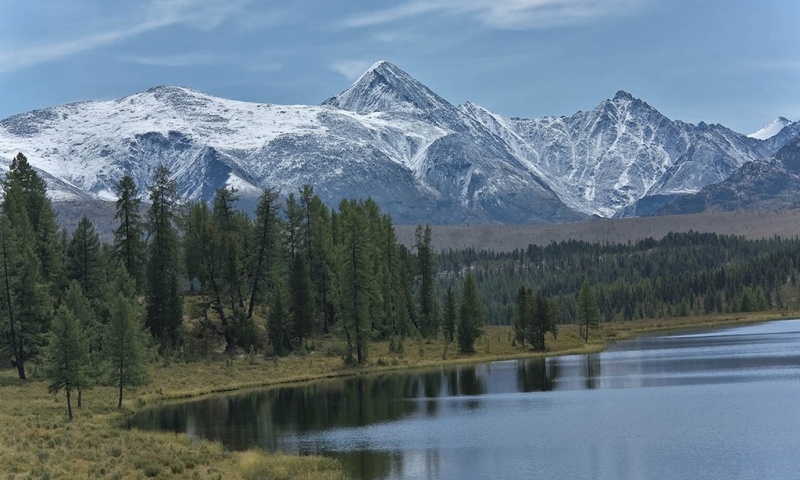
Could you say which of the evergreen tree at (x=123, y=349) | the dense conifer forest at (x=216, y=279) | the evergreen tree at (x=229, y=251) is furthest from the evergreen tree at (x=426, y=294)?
the evergreen tree at (x=123, y=349)

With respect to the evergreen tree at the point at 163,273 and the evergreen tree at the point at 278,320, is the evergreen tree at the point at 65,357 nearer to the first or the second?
the evergreen tree at the point at 163,273

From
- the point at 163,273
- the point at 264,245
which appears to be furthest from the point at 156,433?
the point at 264,245

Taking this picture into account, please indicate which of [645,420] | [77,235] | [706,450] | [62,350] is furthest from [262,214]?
[706,450]

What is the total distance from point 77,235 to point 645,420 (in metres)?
70.9

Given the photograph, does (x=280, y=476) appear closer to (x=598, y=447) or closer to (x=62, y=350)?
(x=598, y=447)

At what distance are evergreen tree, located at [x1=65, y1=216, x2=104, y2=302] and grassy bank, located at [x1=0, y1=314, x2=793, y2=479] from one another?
44.5 feet

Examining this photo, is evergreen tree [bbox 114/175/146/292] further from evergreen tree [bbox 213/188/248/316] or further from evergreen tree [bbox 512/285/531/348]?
evergreen tree [bbox 512/285/531/348]

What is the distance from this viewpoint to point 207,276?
117 metres

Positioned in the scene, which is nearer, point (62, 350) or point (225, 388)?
point (62, 350)

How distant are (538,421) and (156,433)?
26845mm

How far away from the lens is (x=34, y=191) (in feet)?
396

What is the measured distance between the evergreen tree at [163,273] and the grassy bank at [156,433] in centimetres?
598

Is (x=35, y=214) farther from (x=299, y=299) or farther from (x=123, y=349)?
(x=123, y=349)

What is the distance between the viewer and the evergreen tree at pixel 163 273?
109 m
